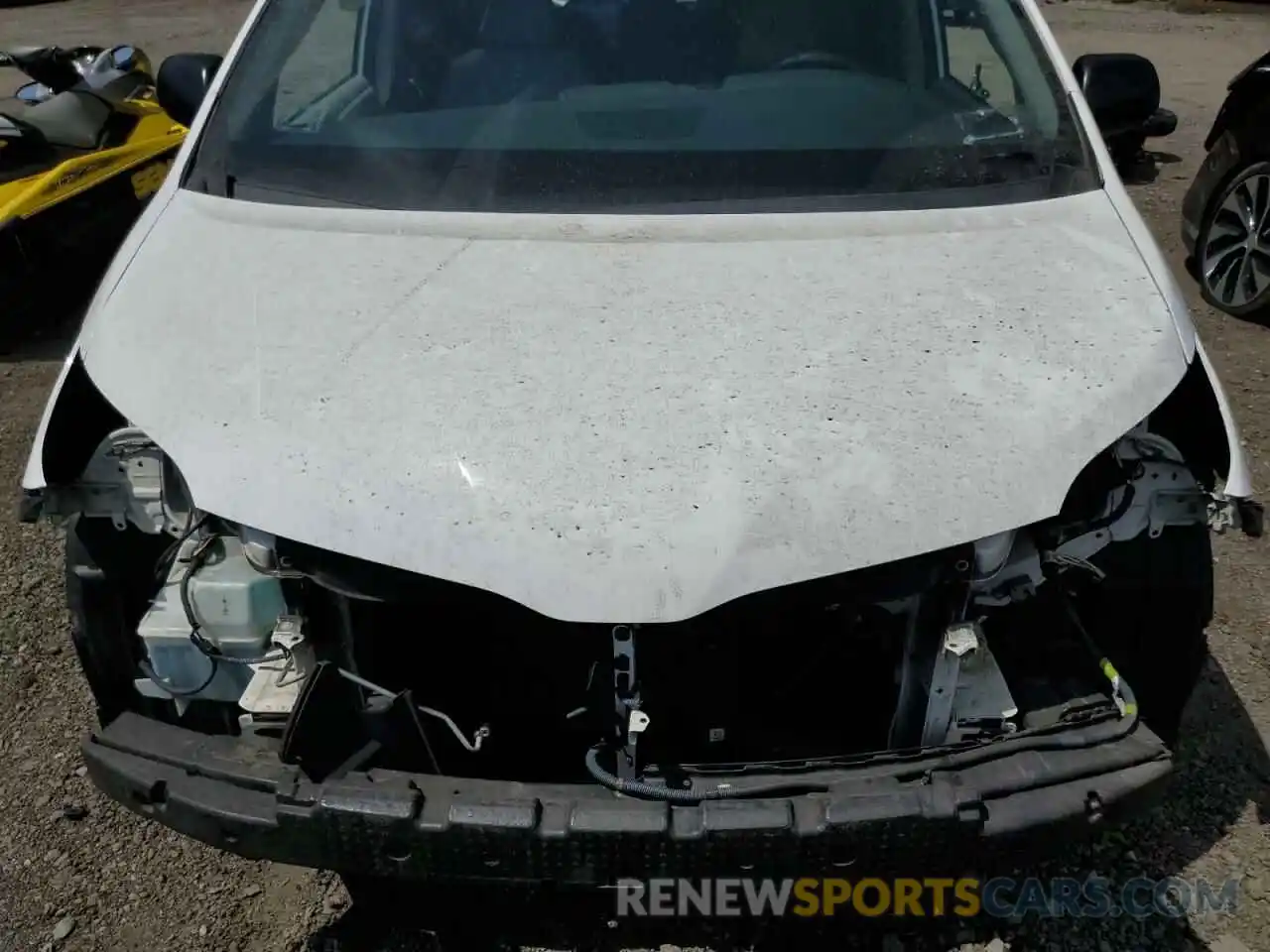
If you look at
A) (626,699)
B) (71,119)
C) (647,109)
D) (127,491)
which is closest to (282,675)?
(127,491)

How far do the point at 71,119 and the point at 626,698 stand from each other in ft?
15.9

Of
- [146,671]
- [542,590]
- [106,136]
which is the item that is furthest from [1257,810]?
[106,136]

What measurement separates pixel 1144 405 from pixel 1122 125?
4.34 feet

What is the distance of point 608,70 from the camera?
275cm

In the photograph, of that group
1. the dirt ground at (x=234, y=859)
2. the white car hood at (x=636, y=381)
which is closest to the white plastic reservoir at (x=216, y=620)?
the white car hood at (x=636, y=381)

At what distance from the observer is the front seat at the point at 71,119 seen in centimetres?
537

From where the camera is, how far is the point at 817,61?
2801 mm

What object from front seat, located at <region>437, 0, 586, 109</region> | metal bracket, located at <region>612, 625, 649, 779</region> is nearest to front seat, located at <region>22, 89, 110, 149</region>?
front seat, located at <region>437, 0, 586, 109</region>

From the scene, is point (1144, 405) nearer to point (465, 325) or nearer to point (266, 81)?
point (465, 325)

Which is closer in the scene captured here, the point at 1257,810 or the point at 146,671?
the point at 146,671

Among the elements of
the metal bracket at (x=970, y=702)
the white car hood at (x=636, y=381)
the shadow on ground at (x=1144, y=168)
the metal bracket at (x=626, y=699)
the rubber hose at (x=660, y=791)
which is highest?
the white car hood at (x=636, y=381)

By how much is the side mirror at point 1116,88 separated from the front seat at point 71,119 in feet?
14.9

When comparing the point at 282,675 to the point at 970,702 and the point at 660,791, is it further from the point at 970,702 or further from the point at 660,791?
the point at 970,702

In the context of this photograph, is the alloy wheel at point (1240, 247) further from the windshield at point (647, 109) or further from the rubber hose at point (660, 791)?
the rubber hose at point (660, 791)
